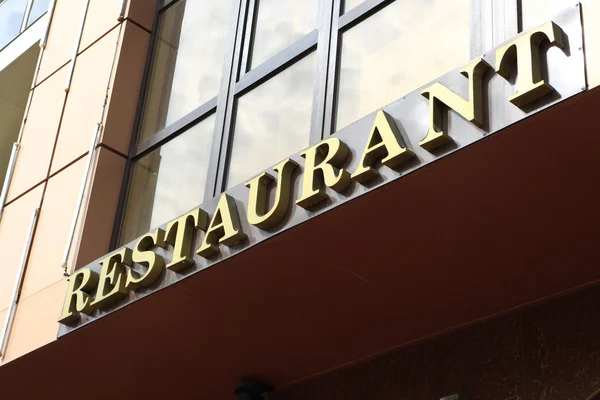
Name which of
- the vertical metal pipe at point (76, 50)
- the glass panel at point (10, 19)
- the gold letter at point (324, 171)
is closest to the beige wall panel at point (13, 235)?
the vertical metal pipe at point (76, 50)

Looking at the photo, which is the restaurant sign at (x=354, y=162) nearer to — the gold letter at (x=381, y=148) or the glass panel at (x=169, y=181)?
the gold letter at (x=381, y=148)

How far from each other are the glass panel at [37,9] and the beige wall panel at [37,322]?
5537mm

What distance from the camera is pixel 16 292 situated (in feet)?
32.2

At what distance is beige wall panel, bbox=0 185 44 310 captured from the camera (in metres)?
10.1

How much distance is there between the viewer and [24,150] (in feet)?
36.7

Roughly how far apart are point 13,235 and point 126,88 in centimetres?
192

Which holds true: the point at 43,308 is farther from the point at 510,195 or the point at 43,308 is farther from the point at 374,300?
the point at 510,195

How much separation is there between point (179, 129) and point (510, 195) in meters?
4.19

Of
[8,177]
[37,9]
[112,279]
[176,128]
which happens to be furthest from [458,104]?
[37,9]

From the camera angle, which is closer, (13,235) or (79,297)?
(79,297)

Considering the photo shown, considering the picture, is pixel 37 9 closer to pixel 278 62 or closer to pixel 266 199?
pixel 278 62

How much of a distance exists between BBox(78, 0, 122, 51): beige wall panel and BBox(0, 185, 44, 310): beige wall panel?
6.07 feet

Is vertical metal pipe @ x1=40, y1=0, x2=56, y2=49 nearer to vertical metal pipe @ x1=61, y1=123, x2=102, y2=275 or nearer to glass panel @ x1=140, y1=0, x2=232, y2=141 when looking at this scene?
glass panel @ x1=140, y1=0, x2=232, y2=141

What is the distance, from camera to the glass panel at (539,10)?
253 inches
